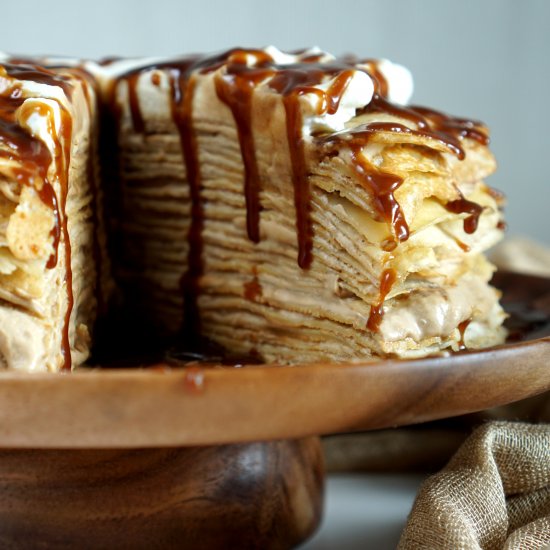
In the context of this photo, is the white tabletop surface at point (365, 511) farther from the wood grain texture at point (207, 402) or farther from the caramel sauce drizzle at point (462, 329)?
the wood grain texture at point (207, 402)

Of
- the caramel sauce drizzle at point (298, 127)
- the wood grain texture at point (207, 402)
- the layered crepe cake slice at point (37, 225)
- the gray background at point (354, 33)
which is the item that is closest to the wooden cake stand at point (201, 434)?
the wood grain texture at point (207, 402)

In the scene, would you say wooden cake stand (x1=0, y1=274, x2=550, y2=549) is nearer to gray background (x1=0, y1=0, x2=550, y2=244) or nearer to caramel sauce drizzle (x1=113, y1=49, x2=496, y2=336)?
caramel sauce drizzle (x1=113, y1=49, x2=496, y2=336)

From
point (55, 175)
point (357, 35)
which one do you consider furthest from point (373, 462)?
point (357, 35)

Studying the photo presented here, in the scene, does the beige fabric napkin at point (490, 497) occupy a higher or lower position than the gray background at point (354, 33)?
lower

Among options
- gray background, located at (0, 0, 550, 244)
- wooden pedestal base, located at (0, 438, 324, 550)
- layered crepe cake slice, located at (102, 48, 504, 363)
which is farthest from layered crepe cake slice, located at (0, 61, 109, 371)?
gray background, located at (0, 0, 550, 244)

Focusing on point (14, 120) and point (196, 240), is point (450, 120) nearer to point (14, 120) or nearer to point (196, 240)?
point (196, 240)

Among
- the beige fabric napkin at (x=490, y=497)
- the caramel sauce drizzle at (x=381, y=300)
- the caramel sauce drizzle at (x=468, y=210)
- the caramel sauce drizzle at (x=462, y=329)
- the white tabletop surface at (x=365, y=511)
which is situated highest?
the caramel sauce drizzle at (x=468, y=210)
